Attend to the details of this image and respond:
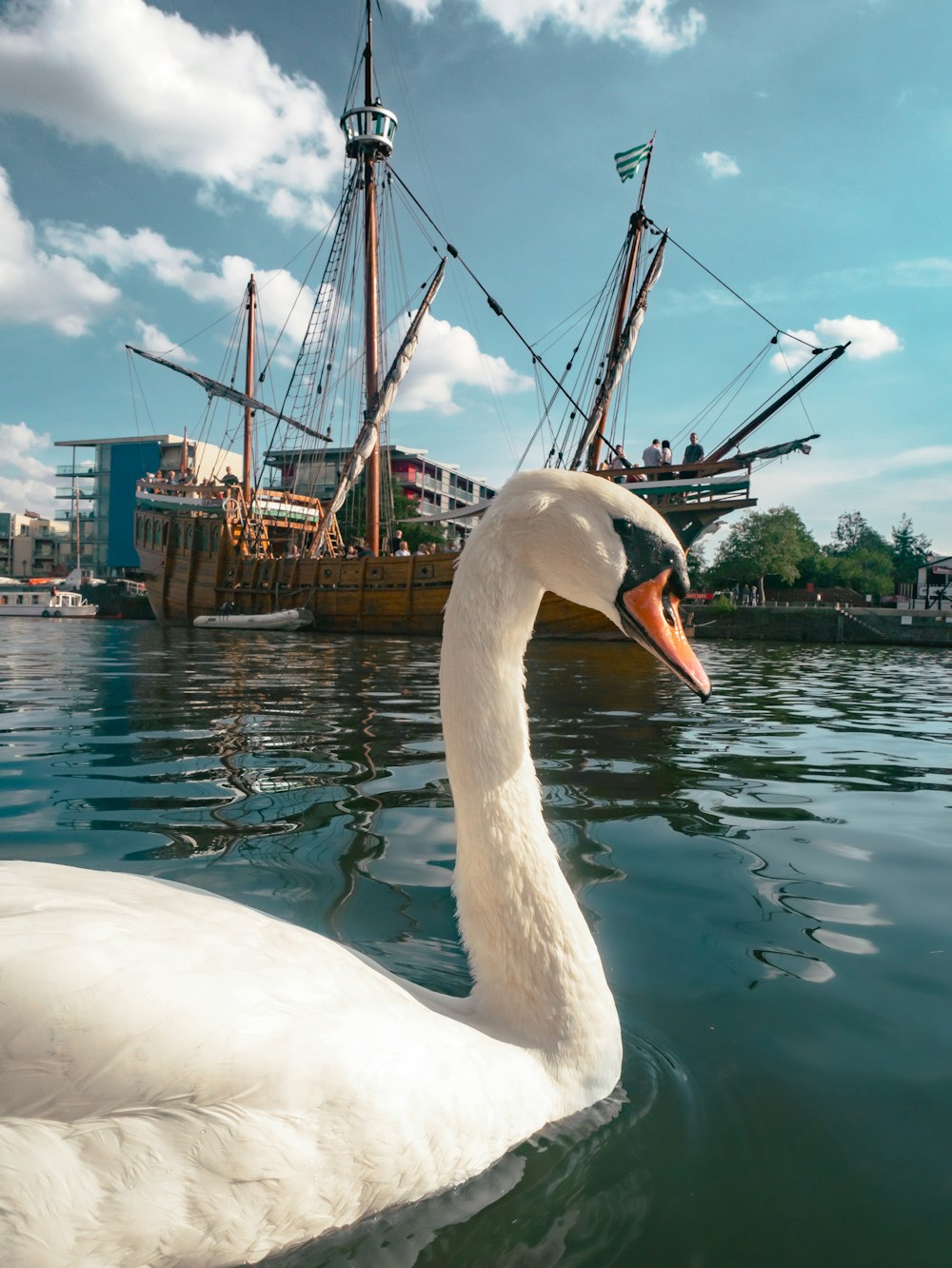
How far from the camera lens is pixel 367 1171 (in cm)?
134

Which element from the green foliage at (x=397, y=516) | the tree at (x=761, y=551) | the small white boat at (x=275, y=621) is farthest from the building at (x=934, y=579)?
the small white boat at (x=275, y=621)

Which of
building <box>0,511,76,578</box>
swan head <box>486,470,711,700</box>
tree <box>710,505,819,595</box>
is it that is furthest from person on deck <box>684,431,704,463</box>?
building <box>0,511,76,578</box>

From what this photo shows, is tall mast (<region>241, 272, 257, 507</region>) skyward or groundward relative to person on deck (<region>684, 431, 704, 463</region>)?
skyward

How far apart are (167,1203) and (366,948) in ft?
4.11

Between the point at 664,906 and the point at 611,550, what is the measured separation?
1.57 m

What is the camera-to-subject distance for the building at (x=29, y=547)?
267 feet

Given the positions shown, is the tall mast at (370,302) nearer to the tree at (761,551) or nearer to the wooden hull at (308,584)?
the wooden hull at (308,584)

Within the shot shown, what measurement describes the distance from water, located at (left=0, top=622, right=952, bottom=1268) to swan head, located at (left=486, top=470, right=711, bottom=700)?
3.00 ft

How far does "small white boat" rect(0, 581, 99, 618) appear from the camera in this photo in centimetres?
4706

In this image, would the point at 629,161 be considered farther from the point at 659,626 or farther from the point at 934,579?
the point at 934,579

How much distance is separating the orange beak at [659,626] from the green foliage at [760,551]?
56092 mm

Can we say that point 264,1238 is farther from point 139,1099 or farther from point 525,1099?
point 525,1099

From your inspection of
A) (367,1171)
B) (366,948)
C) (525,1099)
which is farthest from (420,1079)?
(366,948)

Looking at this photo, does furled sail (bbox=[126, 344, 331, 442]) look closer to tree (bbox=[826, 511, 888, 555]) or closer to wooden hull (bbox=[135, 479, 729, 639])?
wooden hull (bbox=[135, 479, 729, 639])
